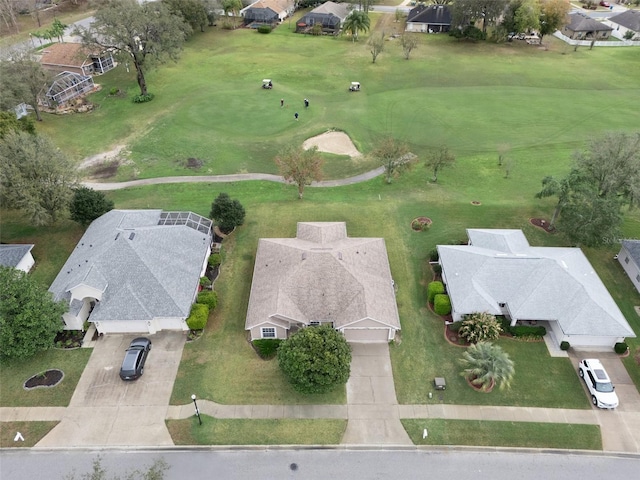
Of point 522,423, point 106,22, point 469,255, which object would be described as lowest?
point 522,423

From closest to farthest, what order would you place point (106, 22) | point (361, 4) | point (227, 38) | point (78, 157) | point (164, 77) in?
point (78, 157), point (106, 22), point (164, 77), point (227, 38), point (361, 4)

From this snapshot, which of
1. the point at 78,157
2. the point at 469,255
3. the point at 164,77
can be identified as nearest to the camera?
the point at 469,255

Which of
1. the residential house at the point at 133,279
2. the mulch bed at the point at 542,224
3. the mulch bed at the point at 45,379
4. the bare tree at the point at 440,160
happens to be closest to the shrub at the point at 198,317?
the residential house at the point at 133,279

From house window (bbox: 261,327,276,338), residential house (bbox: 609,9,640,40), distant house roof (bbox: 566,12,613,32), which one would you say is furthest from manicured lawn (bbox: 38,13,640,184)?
house window (bbox: 261,327,276,338)

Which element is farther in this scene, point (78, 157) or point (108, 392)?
point (78, 157)

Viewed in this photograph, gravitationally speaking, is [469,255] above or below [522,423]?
above

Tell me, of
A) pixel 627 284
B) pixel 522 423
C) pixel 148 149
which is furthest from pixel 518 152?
pixel 148 149

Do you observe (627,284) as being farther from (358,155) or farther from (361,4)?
(361,4)

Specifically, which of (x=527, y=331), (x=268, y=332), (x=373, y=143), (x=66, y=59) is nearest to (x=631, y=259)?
(x=527, y=331)
